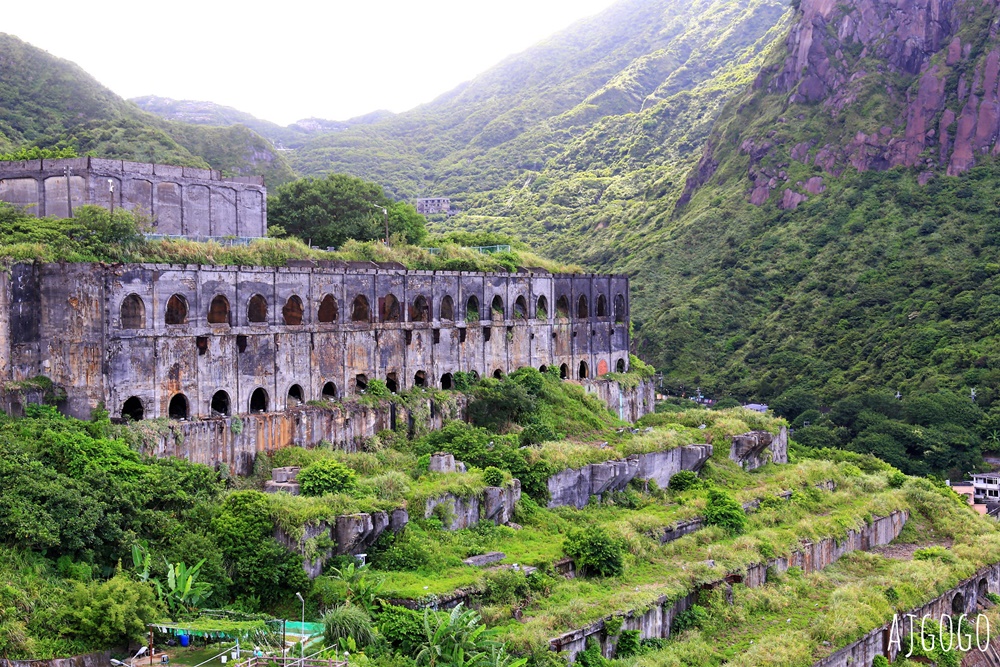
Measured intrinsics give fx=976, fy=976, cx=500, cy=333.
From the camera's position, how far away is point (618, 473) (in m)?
34.3

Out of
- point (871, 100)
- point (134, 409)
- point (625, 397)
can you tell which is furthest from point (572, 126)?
point (134, 409)

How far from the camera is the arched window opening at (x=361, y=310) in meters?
35.5

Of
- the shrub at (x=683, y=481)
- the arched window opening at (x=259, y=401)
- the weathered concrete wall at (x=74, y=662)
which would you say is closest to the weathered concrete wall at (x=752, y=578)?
the shrub at (x=683, y=481)

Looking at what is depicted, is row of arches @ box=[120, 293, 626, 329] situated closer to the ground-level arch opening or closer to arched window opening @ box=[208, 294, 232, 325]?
arched window opening @ box=[208, 294, 232, 325]

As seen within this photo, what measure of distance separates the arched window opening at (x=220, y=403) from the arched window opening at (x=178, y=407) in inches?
46.9

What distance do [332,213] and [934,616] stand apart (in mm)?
30228

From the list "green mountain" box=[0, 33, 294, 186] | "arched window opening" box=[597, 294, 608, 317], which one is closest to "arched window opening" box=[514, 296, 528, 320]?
"arched window opening" box=[597, 294, 608, 317]

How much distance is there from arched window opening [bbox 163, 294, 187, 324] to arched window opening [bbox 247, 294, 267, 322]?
2784 mm

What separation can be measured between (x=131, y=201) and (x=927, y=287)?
61.1m

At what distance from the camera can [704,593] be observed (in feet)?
92.7

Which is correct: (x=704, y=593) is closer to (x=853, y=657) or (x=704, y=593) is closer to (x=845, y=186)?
(x=853, y=657)

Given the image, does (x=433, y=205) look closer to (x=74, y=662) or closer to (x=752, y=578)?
(x=752, y=578)

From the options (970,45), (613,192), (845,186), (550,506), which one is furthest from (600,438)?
(613,192)

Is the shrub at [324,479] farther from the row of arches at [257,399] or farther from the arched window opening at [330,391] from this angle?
the arched window opening at [330,391]
